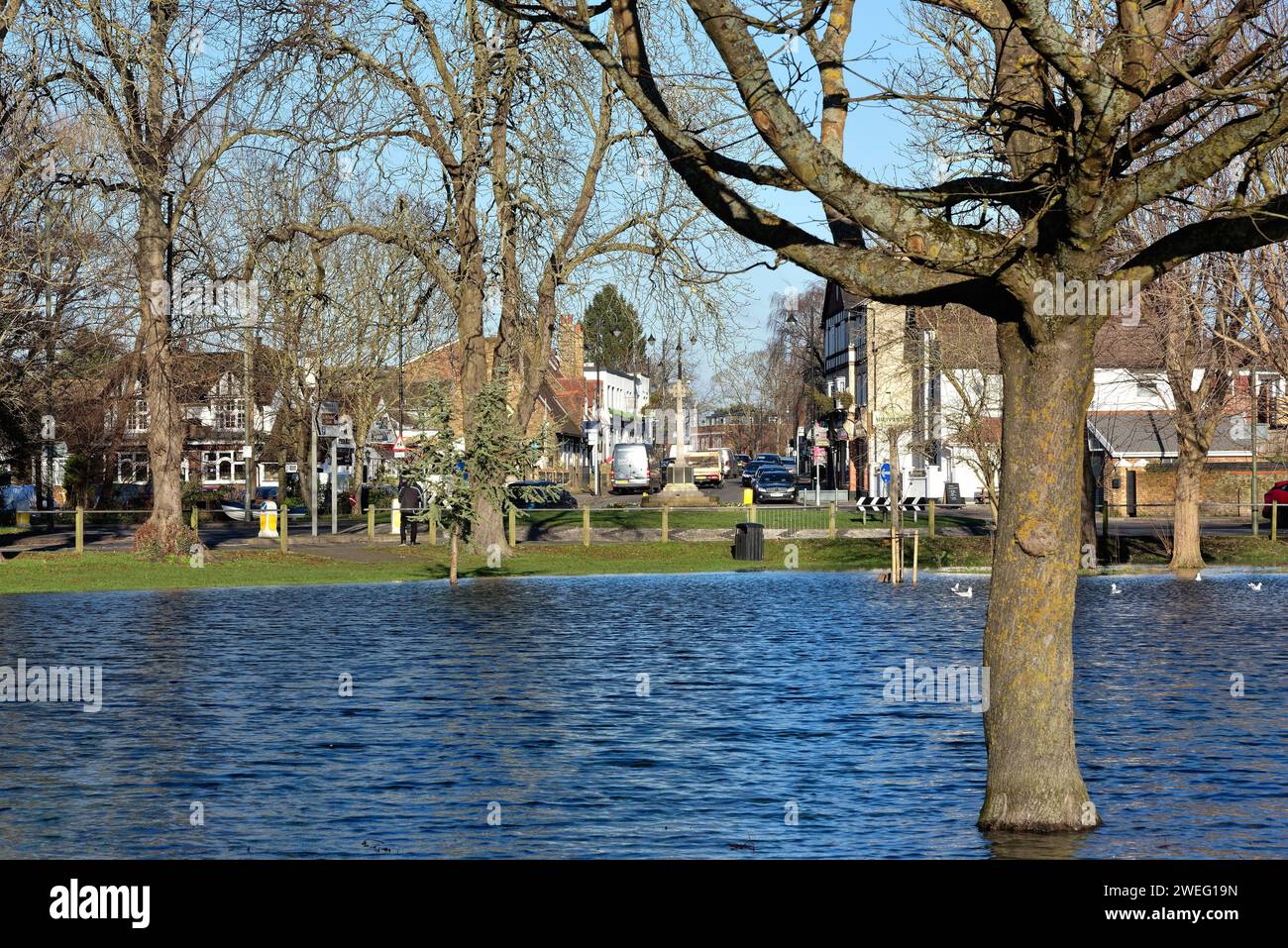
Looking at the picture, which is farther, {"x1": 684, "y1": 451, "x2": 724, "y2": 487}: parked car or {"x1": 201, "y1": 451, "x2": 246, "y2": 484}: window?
{"x1": 684, "y1": 451, "x2": 724, "y2": 487}: parked car

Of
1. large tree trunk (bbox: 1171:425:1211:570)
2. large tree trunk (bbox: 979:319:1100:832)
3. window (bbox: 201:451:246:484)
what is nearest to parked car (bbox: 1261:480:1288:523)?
large tree trunk (bbox: 1171:425:1211:570)

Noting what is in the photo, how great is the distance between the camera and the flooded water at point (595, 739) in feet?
35.5

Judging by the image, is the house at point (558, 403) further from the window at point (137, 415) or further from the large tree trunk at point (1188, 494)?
the large tree trunk at point (1188, 494)

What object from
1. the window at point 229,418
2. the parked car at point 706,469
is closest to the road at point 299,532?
the window at point 229,418

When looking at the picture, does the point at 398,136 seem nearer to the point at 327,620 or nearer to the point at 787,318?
the point at 327,620

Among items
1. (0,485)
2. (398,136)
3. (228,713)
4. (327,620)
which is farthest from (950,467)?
(228,713)

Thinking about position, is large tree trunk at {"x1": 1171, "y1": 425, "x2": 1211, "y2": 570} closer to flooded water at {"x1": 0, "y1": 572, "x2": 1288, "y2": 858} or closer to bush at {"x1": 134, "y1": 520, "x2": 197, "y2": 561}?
flooded water at {"x1": 0, "y1": 572, "x2": 1288, "y2": 858}

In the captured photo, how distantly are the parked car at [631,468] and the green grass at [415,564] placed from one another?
44.9 m

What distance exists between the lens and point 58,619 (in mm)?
25438

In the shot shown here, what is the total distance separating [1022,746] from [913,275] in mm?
2995

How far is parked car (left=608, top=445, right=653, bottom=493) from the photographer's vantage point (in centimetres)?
9081

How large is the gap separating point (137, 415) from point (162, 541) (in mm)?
25784

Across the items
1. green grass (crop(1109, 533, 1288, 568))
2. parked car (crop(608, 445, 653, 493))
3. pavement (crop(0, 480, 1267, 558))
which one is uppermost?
parked car (crop(608, 445, 653, 493))

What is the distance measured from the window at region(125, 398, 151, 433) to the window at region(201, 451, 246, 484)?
5754 millimetres
